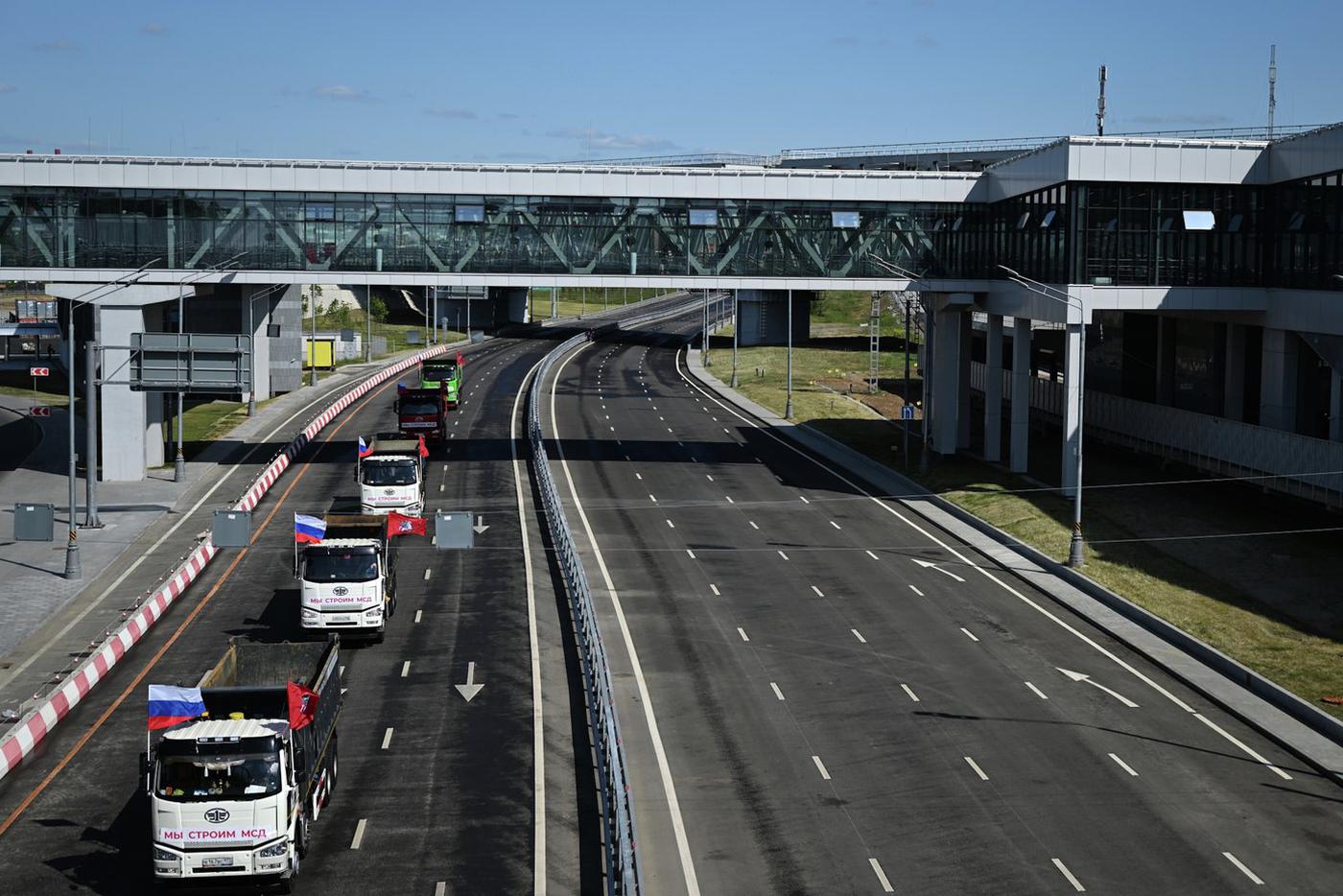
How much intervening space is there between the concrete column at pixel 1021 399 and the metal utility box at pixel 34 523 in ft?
135

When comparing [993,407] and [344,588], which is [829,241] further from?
[344,588]

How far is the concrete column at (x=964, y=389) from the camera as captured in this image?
79062 millimetres

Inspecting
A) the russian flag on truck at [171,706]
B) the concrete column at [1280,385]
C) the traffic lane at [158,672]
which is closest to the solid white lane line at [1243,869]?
the russian flag on truck at [171,706]

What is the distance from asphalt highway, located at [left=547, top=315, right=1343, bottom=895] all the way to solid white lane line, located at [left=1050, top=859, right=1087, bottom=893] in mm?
61

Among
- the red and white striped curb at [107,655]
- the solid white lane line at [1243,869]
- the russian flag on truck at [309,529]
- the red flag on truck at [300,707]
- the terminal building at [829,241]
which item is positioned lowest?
the solid white lane line at [1243,869]

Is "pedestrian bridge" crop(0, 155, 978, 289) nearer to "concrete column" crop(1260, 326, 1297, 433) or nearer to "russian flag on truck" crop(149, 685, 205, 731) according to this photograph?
"concrete column" crop(1260, 326, 1297, 433)

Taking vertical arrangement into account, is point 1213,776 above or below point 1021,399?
below

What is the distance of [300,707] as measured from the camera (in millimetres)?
26438

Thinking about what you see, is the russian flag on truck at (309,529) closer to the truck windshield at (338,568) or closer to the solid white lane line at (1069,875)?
the truck windshield at (338,568)

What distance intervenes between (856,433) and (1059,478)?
59.7 feet

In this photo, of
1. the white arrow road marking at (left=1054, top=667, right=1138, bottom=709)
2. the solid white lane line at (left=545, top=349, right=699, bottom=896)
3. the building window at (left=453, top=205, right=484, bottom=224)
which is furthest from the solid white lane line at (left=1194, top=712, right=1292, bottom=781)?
the building window at (left=453, top=205, right=484, bottom=224)

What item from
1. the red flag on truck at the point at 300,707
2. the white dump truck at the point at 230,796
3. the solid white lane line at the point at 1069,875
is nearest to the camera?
the white dump truck at the point at 230,796

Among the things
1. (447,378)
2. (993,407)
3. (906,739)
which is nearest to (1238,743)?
(906,739)

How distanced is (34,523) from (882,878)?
112ft
